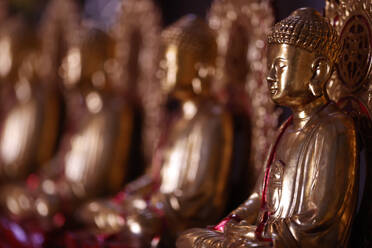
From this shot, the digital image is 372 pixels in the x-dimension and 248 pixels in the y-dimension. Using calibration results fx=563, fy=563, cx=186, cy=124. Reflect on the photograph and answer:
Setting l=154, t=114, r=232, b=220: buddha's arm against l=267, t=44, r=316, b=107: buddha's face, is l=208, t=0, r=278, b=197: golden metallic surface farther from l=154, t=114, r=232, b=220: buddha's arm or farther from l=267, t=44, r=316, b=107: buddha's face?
l=267, t=44, r=316, b=107: buddha's face

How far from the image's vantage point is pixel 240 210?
198 cm

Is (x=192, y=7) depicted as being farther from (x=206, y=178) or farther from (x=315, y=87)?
(x=315, y=87)

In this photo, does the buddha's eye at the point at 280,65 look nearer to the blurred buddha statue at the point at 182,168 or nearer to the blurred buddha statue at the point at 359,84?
the blurred buddha statue at the point at 359,84

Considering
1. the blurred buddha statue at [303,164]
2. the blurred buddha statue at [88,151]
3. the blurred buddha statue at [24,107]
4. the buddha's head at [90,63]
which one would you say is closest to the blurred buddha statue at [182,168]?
the blurred buddha statue at [88,151]

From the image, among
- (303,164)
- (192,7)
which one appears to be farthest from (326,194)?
(192,7)

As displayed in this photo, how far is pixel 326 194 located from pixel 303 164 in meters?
0.14

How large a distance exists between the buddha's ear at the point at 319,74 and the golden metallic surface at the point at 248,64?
0.51 meters

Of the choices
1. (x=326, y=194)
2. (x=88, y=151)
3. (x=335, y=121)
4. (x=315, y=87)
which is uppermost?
(x=315, y=87)

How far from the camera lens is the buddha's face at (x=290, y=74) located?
184cm

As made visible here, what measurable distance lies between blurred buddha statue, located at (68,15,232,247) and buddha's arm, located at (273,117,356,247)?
646mm

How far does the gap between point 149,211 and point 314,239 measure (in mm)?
819

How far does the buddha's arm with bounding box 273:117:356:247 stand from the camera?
5.57 feet

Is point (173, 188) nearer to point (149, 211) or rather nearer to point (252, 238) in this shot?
point (149, 211)

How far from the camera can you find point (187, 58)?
2.51 metres
